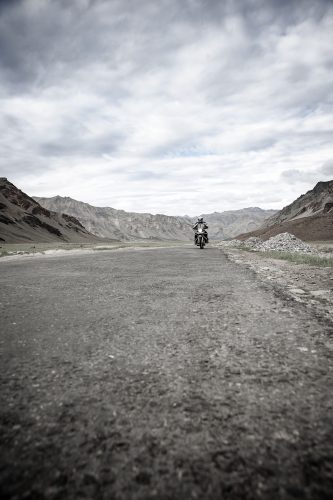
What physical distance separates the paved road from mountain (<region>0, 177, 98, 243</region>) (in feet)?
370

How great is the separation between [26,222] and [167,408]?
5925 inches

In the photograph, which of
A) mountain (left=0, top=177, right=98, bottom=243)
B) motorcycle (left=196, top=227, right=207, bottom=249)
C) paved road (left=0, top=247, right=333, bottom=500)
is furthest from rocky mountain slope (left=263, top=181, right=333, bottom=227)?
paved road (left=0, top=247, right=333, bottom=500)

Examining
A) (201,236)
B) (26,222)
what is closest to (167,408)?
(201,236)

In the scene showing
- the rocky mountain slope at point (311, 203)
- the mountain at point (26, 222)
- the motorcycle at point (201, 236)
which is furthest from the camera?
the mountain at point (26, 222)

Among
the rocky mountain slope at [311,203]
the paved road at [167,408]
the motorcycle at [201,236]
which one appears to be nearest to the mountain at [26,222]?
the motorcycle at [201,236]

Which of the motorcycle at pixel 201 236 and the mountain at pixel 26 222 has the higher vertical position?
the mountain at pixel 26 222

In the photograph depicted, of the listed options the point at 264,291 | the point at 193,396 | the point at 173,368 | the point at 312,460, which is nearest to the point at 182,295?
the point at 264,291

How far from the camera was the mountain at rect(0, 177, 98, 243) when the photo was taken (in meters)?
121

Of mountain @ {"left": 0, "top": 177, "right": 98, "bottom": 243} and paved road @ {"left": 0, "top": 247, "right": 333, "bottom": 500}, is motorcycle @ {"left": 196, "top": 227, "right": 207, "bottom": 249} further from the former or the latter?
mountain @ {"left": 0, "top": 177, "right": 98, "bottom": 243}

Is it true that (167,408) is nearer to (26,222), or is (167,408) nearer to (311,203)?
(311,203)

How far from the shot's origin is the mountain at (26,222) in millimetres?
120656

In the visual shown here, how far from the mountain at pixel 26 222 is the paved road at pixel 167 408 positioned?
11277cm

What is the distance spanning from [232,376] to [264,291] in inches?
166

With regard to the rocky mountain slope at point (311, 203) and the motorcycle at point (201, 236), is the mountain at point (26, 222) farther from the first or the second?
the rocky mountain slope at point (311, 203)
